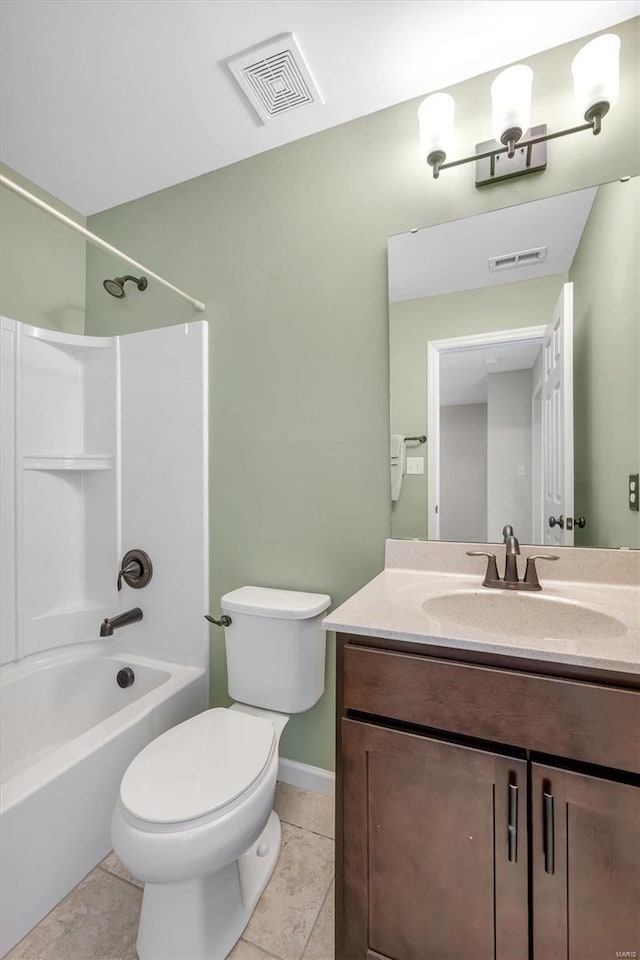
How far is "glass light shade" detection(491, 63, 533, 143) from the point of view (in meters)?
1.18

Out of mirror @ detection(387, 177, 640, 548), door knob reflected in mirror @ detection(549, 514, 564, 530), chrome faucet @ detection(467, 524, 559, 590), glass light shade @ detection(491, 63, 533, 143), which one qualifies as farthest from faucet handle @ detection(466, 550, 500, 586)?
glass light shade @ detection(491, 63, 533, 143)

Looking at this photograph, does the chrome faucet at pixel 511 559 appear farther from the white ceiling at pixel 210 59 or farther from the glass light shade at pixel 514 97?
the white ceiling at pixel 210 59

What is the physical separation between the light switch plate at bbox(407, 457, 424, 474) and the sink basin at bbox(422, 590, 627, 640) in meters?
0.44

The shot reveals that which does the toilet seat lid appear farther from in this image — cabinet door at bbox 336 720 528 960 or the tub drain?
the tub drain

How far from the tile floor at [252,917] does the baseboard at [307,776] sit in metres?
0.18

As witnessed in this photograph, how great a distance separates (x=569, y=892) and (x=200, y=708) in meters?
1.35

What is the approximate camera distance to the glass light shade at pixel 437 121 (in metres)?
1.28

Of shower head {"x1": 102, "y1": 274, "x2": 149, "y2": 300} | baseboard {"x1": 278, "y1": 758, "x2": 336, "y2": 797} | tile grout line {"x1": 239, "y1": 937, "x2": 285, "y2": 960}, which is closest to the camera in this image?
tile grout line {"x1": 239, "y1": 937, "x2": 285, "y2": 960}

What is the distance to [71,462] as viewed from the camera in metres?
1.86

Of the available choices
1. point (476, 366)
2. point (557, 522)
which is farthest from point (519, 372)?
point (557, 522)

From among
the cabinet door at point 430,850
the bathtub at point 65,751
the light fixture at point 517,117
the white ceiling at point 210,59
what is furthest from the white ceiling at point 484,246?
the bathtub at point 65,751

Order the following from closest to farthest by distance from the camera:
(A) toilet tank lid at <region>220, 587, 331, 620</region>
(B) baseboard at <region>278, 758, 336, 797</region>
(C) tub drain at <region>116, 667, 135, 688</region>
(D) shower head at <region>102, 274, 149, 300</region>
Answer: (A) toilet tank lid at <region>220, 587, 331, 620</region> < (B) baseboard at <region>278, 758, 336, 797</region> < (C) tub drain at <region>116, 667, 135, 688</region> < (D) shower head at <region>102, 274, 149, 300</region>

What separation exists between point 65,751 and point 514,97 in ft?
7.62

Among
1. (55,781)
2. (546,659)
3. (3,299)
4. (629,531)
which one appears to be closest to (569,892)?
(546,659)
